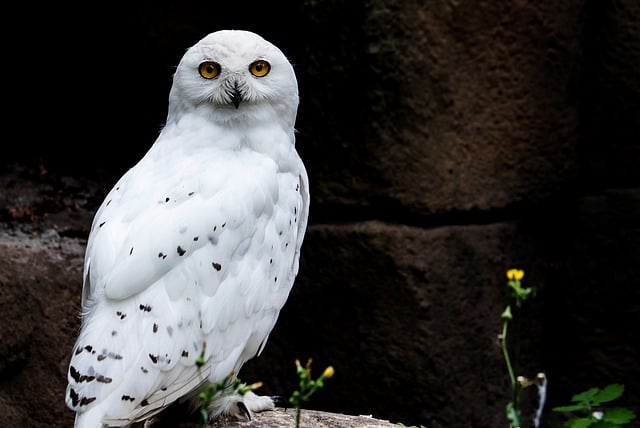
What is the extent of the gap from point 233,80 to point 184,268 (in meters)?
0.58

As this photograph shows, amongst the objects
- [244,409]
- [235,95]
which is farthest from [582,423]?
[235,95]

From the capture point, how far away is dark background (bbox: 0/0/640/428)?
406 cm

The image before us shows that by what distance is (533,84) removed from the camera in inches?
167

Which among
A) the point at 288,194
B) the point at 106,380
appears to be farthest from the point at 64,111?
the point at 106,380

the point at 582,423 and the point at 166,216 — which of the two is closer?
the point at 166,216

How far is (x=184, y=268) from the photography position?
277 cm

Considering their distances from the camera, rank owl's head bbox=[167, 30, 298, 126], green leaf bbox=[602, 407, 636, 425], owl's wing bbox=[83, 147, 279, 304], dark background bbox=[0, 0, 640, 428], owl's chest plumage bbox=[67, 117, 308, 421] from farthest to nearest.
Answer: dark background bbox=[0, 0, 640, 428], green leaf bbox=[602, 407, 636, 425], owl's head bbox=[167, 30, 298, 126], owl's wing bbox=[83, 147, 279, 304], owl's chest plumage bbox=[67, 117, 308, 421]

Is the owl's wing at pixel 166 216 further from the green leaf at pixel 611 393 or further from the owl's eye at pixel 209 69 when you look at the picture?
the green leaf at pixel 611 393

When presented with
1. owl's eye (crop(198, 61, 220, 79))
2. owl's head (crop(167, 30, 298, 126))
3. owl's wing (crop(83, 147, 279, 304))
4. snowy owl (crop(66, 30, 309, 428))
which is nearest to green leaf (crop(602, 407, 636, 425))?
snowy owl (crop(66, 30, 309, 428))

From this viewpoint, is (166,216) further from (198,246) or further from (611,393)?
(611,393)

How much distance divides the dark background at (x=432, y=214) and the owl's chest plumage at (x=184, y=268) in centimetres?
105

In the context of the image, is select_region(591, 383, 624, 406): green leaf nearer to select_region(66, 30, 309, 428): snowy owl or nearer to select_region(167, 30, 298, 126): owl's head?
select_region(66, 30, 309, 428): snowy owl

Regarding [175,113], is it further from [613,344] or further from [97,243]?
[613,344]

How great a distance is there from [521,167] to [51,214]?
84.2 inches
